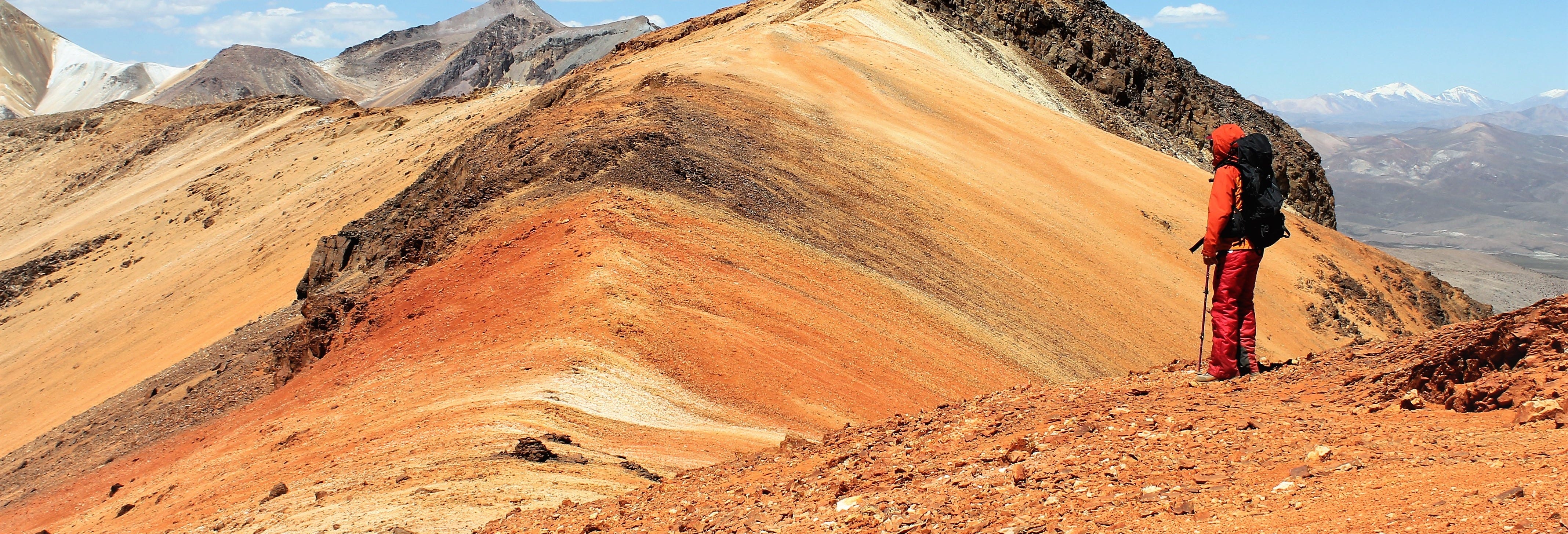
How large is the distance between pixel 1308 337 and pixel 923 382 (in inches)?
441

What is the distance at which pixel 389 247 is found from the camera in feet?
55.0

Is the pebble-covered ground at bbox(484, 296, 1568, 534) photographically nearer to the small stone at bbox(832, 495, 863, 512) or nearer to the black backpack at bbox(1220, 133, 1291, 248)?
the small stone at bbox(832, 495, 863, 512)

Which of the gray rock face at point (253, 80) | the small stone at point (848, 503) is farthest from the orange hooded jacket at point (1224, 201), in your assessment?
the gray rock face at point (253, 80)

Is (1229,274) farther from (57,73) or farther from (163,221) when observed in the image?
(57,73)

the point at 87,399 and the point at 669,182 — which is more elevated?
the point at 669,182

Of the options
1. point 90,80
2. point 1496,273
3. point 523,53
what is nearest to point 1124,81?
point 1496,273

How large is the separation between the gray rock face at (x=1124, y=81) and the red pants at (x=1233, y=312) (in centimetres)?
3027

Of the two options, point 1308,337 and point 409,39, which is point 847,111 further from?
point 409,39

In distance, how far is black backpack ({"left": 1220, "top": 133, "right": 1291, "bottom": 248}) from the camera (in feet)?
23.3

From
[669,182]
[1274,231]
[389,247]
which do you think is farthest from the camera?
[389,247]

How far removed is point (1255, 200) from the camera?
711cm

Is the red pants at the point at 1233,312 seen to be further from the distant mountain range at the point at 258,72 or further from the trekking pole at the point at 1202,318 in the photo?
the distant mountain range at the point at 258,72

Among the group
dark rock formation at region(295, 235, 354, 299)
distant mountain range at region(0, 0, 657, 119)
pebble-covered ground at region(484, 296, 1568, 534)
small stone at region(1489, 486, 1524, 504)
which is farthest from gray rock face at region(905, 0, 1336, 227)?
distant mountain range at region(0, 0, 657, 119)

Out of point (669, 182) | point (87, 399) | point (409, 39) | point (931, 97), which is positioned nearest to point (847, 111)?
point (931, 97)
